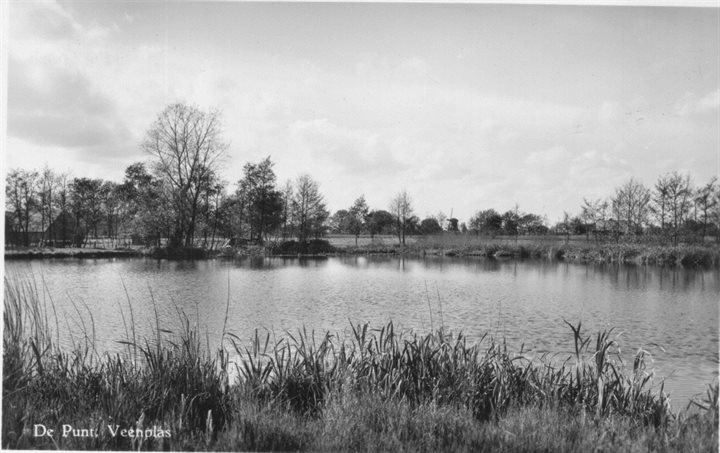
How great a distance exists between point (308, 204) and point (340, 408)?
1659 cm

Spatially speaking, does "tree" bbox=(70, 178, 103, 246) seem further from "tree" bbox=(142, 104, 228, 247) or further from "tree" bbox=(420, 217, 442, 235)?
"tree" bbox=(420, 217, 442, 235)

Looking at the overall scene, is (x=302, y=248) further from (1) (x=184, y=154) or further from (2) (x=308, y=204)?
(1) (x=184, y=154)

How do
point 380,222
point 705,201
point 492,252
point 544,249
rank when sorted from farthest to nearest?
1. point 380,222
2. point 492,252
3. point 544,249
4. point 705,201

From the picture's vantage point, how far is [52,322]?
8711 millimetres

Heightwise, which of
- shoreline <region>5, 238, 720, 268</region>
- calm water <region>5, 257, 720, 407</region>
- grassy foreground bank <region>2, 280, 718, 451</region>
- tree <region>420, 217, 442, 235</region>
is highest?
tree <region>420, 217, 442, 235</region>

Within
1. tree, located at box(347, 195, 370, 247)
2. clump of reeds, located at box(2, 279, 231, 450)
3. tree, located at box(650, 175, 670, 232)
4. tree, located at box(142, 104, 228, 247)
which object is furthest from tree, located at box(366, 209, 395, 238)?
clump of reeds, located at box(2, 279, 231, 450)

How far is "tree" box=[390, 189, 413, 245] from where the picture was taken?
91.6ft

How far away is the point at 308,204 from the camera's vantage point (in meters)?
20.1

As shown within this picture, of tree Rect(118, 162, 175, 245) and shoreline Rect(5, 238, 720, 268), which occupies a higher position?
tree Rect(118, 162, 175, 245)

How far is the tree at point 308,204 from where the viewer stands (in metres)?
19.2

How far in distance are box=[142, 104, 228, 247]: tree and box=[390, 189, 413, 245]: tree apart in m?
11.2

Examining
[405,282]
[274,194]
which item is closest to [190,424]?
[405,282]

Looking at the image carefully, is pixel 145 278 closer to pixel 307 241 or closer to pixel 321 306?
pixel 321 306

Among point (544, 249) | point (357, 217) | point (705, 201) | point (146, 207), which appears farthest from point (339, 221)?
point (705, 201)
